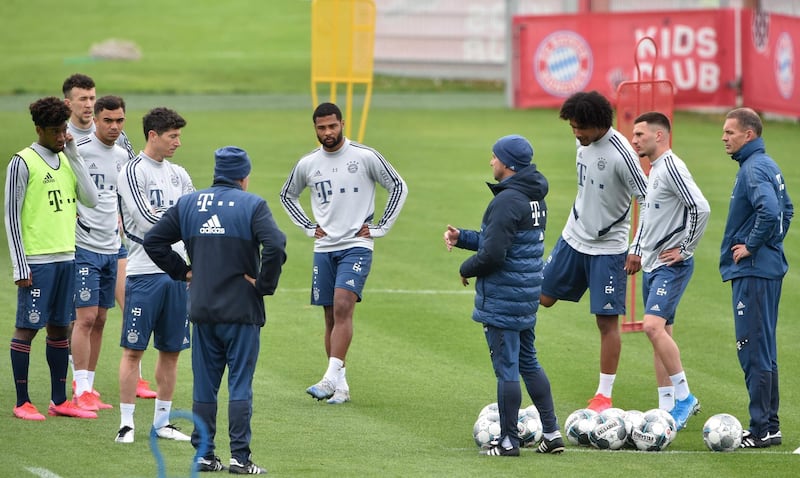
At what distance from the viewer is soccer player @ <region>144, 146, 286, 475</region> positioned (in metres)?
8.70

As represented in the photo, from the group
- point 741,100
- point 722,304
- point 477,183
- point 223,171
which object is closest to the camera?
point 223,171

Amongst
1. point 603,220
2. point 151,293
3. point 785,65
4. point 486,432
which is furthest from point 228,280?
point 785,65

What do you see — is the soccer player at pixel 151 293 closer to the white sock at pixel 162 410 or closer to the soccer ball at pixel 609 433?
the white sock at pixel 162 410

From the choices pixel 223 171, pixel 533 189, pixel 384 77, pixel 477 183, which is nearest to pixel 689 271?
pixel 533 189

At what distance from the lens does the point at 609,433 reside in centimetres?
977

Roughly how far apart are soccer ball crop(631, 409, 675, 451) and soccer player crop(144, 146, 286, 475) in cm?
283

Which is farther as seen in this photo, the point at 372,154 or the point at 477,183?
the point at 477,183

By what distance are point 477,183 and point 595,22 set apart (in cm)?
1042

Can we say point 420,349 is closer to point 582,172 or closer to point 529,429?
point 582,172

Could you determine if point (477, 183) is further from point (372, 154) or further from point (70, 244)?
point (70, 244)

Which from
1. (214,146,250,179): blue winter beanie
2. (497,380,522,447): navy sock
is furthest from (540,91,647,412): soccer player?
(214,146,250,179): blue winter beanie

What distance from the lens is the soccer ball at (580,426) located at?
988 centimetres

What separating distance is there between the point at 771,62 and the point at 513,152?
2082cm

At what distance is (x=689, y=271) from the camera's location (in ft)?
34.8
